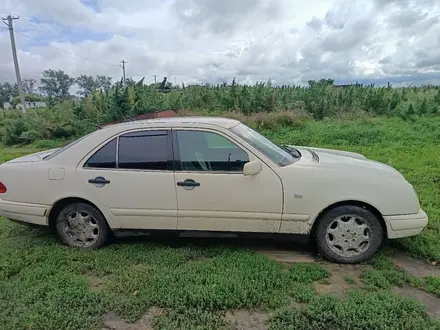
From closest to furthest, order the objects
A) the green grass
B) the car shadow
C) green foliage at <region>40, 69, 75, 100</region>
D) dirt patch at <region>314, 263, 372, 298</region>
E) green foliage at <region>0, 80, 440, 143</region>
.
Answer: dirt patch at <region>314, 263, 372, 298</region> < the car shadow < the green grass < green foliage at <region>0, 80, 440, 143</region> < green foliage at <region>40, 69, 75, 100</region>

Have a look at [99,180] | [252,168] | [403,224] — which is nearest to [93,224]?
[99,180]

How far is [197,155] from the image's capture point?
→ 367 centimetres

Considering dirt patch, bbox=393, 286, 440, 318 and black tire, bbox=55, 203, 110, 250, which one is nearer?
dirt patch, bbox=393, 286, 440, 318

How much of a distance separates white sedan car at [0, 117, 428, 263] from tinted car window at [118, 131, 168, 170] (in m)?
0.01

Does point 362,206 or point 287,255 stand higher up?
point 362,206

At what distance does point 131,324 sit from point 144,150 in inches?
71.2

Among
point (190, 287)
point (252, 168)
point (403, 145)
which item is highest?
point (252, 168)

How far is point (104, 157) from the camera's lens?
3.83 metres

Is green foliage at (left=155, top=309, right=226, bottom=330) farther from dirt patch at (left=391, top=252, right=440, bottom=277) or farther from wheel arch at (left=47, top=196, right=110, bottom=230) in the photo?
dirt patch at (left=391, top=252, right=440, bottom=277)

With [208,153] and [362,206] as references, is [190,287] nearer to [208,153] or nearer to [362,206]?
[208,153]

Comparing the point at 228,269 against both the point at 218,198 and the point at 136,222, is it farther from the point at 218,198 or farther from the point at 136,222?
the point at 136,222

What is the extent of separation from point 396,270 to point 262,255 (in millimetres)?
1330

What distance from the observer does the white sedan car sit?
3451mm

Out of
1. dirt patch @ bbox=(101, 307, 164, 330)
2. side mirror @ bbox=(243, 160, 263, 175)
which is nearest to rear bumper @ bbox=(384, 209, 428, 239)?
side mirror @ bbox=(243, 160, 263, 175)
